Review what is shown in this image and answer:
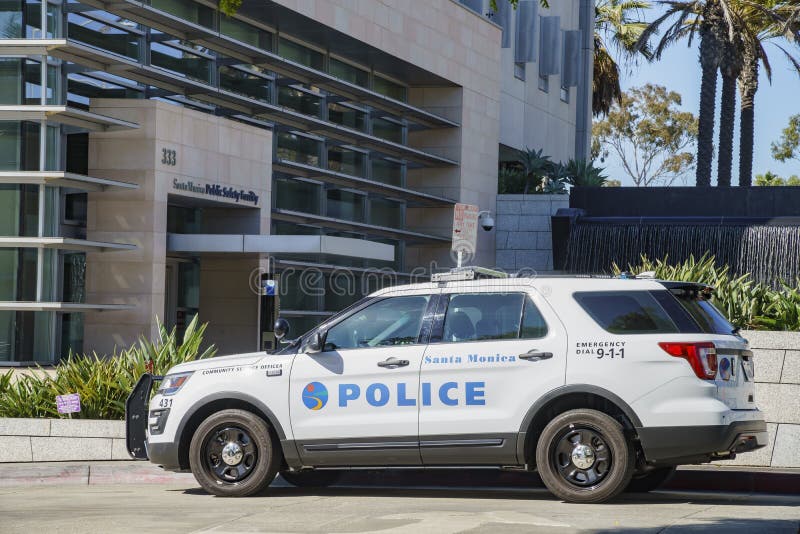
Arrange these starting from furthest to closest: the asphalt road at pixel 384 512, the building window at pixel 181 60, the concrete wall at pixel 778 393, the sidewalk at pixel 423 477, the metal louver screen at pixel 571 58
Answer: the metal louver screen at pixel 571 58, the building window at pixel 181 60, the concrete wall at pixel 778 393, the sidewalk at pixel 423 477, the asphalt road at pixel 384 512

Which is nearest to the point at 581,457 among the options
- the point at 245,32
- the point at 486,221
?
the point at 245,32

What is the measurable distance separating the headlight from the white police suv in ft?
0.07

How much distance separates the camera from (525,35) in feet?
131

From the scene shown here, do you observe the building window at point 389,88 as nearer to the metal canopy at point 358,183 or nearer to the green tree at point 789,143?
the metal canopy at point 358,183

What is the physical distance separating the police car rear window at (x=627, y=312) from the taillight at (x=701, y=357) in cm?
21

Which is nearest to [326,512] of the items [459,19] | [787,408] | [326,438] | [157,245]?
[326,438]

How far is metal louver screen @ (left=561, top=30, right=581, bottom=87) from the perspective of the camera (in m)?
44.7

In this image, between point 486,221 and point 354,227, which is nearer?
point 354,227

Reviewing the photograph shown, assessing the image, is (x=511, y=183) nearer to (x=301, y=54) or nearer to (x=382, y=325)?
(x=301, y=54)

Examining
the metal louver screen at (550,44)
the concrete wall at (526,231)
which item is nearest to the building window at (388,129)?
the concrete wall at (526,231)

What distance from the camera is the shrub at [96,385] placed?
549 inches

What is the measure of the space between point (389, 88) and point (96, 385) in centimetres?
2041

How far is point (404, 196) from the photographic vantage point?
32969 mm

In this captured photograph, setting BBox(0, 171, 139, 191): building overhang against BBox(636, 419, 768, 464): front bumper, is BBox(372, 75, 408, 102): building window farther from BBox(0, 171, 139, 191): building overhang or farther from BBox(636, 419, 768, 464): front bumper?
BBox(636, 419, 768, 464): front bumper
